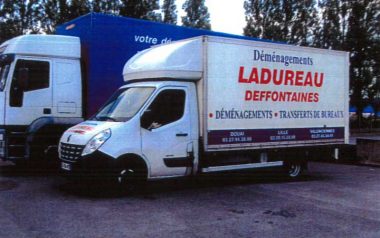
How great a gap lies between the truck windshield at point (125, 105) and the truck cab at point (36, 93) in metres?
1.99

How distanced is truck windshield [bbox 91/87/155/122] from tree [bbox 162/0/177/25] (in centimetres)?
2654

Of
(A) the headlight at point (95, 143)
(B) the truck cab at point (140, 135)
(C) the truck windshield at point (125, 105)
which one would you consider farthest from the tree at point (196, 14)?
(A) the headlight at point (95, 143)

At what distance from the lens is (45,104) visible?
10219mm

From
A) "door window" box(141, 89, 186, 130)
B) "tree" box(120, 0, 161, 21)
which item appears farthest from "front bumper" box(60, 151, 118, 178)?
"tree" box(120, 0, 161, 21)

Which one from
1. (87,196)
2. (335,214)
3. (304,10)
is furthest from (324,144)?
(304,10)

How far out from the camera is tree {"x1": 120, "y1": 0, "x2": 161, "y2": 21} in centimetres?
3030

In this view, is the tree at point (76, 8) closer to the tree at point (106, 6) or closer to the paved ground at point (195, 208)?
the tree at point (106, 6)

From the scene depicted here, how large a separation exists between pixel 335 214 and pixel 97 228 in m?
3.69

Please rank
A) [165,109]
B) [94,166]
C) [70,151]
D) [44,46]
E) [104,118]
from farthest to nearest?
[44,46]
[165,109]
[104,118]
[70,151]
[94,166]

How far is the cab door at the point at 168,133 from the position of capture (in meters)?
8.28

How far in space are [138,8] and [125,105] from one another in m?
23.4

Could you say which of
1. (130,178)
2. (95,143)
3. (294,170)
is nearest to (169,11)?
(294,170)

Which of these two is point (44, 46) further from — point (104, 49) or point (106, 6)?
point (106, 6)

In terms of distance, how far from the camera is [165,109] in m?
8.53
